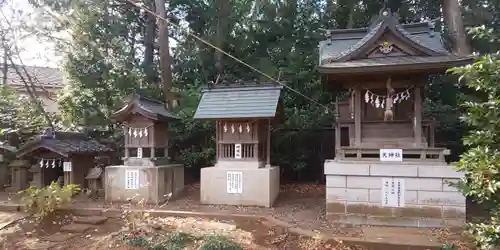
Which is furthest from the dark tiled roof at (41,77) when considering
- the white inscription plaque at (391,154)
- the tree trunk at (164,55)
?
the white inscription plaque at (391,154)

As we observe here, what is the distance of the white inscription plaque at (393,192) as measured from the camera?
8516 mm

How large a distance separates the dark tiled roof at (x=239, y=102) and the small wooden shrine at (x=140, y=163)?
5.32ft

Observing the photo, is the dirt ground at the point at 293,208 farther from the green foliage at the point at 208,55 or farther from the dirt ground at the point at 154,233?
the green foliage at the point at 208,55

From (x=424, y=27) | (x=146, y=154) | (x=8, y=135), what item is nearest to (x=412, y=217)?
(x=424, y=27)

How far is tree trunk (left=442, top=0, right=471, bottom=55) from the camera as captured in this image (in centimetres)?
1296

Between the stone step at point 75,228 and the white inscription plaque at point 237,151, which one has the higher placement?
the white inscription plaque at point 237,151

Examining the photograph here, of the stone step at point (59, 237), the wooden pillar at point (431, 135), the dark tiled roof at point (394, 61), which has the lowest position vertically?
the stone step at point (59, 237)

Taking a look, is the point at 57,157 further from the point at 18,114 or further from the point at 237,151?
the point at 237,151

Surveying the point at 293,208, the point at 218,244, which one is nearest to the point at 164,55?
the point at 293,208

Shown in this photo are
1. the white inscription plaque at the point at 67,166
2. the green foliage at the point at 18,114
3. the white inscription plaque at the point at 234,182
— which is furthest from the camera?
the green foliage at the point at 18,114

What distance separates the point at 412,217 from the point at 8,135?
15327mm

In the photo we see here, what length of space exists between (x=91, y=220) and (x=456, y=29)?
47.6 feet

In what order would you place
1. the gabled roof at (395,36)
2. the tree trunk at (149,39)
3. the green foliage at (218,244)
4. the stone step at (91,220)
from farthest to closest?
the tree trunk at (149,39), the stone step at (91,220), the gabled roof at (395,36), the green foliage at (218,244)

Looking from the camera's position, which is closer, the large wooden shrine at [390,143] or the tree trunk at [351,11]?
the large wooden shrine at [390,143]
